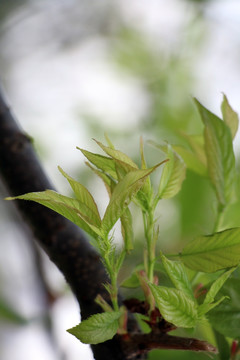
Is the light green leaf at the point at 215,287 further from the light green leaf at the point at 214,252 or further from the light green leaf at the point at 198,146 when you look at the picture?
the light green leaf at the point at 198,146

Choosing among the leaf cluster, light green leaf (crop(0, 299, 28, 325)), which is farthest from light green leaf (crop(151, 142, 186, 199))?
light green leaf (crop(0, 299, 28, 325))

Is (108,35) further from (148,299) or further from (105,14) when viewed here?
(148,299)

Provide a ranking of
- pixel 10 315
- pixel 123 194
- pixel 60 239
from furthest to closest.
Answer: pixel 10 315, pixel 60 239, pixel 123 194

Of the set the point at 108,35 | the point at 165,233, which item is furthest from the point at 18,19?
the point at 165,233

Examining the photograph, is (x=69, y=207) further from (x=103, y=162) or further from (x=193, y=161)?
(x=193, y=161)

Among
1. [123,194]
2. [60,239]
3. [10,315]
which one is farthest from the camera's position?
[10,315]

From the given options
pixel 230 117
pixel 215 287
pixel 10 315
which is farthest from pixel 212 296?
pixel 10 315

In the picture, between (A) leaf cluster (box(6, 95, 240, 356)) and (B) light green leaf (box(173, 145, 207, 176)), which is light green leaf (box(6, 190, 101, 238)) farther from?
(B) light green leaf (box(173, 145, 207, 176))
